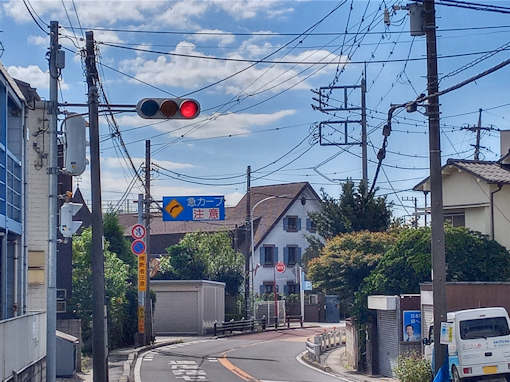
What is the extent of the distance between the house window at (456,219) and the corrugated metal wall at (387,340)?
6.41 metres

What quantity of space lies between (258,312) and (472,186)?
2740cm

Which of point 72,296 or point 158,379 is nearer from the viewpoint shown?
point 158,379

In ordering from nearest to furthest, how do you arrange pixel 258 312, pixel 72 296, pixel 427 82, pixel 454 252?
pixel 427 82 < pixel 454 252 < pixel 72 296 < pixel 258 312

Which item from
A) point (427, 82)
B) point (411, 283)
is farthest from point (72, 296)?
point (427, 82)

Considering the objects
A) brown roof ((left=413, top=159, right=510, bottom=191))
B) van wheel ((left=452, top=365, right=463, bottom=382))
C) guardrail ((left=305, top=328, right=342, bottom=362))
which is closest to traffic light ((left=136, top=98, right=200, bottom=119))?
van wheel ((left=452, top=365, right=463, bottom=382))

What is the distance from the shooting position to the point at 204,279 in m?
52.3

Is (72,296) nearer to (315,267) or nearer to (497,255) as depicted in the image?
(315,267)

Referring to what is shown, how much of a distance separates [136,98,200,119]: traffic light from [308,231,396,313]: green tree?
749 inches

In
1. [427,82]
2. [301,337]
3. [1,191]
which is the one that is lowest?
[301,337]

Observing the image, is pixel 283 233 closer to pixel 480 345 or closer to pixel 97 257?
pixel 480 345

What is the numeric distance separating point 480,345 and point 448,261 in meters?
Answer: 7.44

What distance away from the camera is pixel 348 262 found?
32125 millimetres

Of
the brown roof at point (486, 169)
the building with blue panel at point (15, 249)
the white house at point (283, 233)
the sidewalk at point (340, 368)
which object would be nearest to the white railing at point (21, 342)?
the building with blue panel at point (15, 249)

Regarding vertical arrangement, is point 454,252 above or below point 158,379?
above
